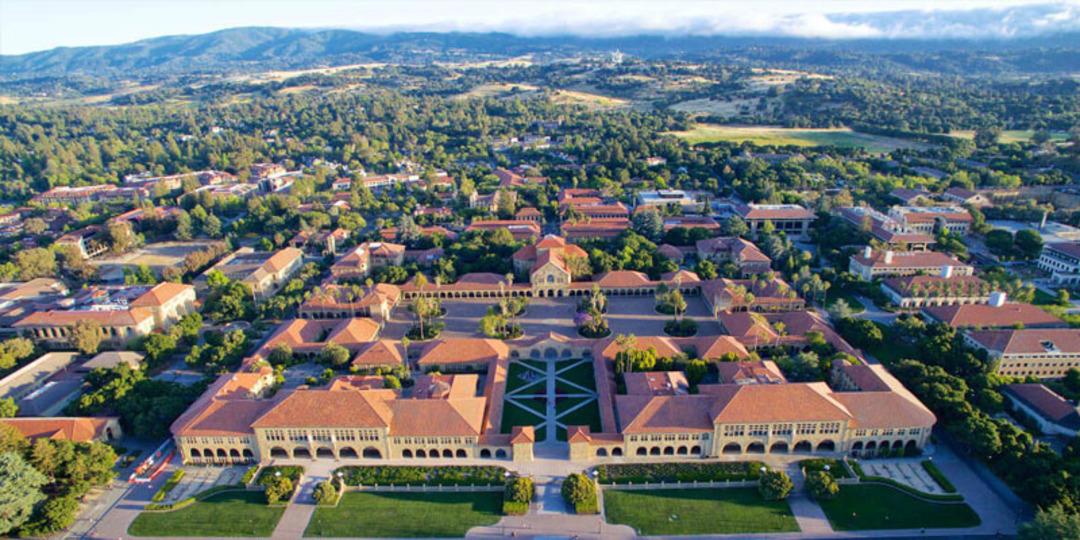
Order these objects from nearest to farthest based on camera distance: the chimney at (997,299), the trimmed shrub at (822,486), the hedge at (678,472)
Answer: the trimmed shrub at (822,486), the hedge at (678,472), the chimney at (997,299)

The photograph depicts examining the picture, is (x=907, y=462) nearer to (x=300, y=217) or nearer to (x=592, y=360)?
(x=592, y=360)

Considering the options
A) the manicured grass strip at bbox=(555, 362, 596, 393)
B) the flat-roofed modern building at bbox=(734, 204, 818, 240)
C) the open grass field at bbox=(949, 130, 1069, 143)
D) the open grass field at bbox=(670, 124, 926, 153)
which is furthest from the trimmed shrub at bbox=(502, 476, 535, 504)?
the open grass field at bbox=(949, 130, 1069, 143)

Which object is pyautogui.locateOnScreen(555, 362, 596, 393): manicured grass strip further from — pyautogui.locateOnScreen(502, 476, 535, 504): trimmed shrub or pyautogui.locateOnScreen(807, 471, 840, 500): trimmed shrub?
pyautogui.locateOnScreen(807, 471, 840, 500): trimmed shrub

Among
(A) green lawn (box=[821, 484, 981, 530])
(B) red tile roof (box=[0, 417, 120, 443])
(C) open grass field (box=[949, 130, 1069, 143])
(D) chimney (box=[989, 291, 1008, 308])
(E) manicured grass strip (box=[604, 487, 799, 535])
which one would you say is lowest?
(E) manicured grass strip (box=[604, 487, 799, 535])

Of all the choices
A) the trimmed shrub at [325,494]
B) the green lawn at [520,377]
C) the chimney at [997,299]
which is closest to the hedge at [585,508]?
the green lawn at [520,377]

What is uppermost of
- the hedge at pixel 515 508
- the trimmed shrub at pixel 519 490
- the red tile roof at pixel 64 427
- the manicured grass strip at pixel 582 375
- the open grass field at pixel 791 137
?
the open grass field at pixel 791 137

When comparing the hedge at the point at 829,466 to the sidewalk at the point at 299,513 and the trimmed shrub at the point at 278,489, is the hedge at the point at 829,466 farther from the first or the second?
the trimmed shrub at the point at 278,489

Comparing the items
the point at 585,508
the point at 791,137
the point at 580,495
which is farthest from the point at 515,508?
the point at 791,137
